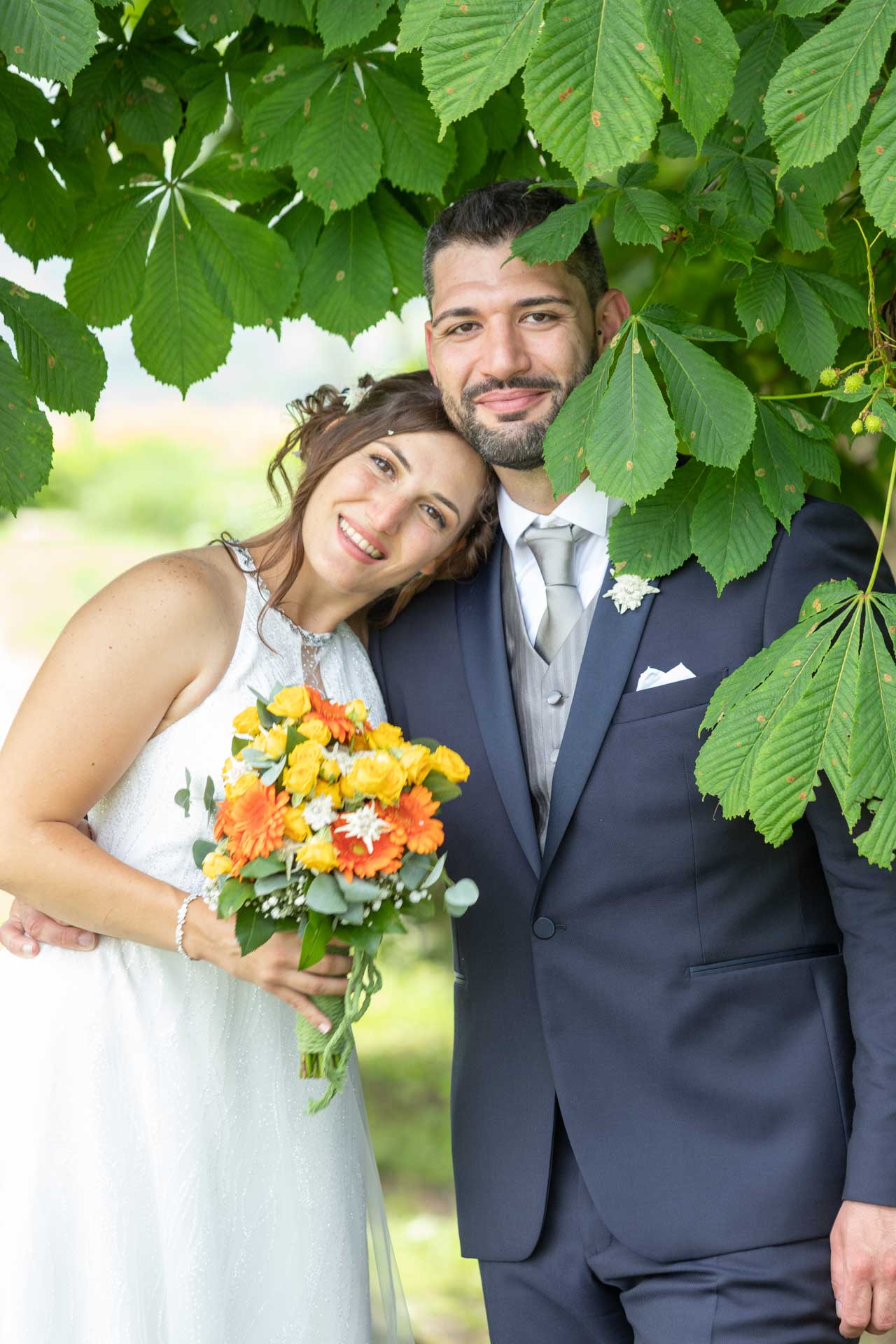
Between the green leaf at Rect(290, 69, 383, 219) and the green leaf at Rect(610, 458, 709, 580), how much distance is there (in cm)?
73

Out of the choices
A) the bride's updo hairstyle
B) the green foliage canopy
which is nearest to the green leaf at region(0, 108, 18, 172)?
the green foliage canopy

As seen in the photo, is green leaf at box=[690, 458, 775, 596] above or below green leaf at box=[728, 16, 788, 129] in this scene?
below

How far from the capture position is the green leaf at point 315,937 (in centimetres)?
174

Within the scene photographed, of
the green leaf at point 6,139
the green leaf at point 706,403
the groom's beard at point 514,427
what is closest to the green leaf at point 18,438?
the green leaf at point 6,139

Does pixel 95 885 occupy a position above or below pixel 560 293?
below

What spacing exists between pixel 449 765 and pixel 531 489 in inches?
25.6

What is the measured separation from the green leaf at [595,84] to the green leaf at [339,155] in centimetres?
93

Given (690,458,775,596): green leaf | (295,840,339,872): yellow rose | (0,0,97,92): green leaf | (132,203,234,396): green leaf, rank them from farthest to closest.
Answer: (132,203,234,396): green leaf < (690,458,775,596): green leaf < (295,840,339,872): yellow rose < (0,0,97,92): green leaf

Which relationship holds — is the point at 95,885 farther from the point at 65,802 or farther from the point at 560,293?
the point at 560,293

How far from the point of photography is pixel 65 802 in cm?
199

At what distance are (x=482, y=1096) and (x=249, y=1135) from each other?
1.29 ft

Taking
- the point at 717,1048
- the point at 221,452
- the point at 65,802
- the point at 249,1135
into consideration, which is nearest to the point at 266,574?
the point at 65,802

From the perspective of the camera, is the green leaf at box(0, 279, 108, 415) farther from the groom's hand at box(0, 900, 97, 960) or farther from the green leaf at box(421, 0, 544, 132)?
the green leaf at box(421, 0, 544, 132)

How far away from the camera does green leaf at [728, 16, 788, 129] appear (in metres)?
1.87
